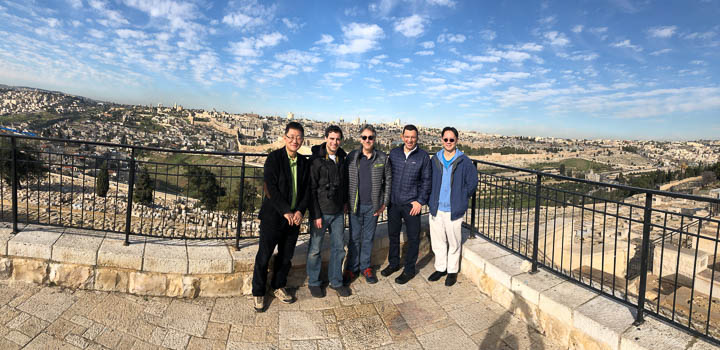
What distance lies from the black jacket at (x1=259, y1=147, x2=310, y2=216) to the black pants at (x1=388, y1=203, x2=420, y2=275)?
3.46 feet

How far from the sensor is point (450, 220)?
363cm

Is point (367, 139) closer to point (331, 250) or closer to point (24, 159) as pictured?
point (331, 250)

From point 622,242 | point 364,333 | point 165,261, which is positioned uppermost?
point 165,261

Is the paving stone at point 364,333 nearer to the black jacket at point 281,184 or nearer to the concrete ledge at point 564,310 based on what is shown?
the black jacket at point 281,184

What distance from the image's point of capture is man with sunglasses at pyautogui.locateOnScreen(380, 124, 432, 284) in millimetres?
3594

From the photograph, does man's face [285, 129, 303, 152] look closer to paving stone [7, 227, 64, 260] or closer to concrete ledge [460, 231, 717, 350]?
concrete ledge [460, 231, 717, 350]

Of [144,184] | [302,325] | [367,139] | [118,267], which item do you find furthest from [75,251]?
[144,184]

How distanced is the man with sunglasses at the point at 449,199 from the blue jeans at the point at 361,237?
2.33 ft

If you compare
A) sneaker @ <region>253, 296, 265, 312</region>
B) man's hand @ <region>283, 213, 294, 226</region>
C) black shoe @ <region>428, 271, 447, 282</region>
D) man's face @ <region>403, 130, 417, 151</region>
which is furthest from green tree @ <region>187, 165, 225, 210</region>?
black shoe @ <region>428, 271, 447, 282</region>

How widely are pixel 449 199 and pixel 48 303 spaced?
374cm

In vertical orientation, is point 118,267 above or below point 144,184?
below

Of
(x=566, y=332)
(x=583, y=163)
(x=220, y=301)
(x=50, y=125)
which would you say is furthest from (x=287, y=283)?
(x=583, y=163)

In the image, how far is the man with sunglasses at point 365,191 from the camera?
3.43 metres

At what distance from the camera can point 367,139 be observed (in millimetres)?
3385
